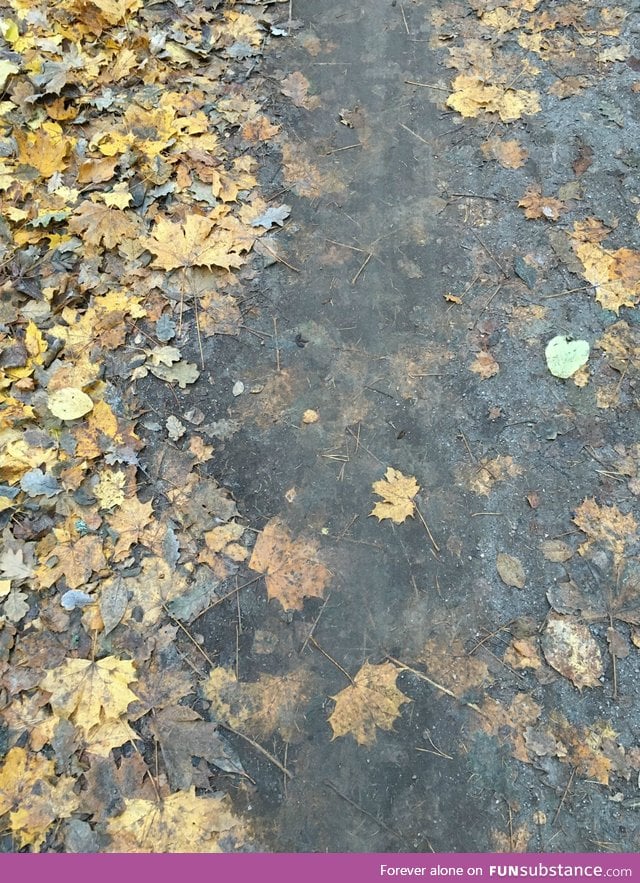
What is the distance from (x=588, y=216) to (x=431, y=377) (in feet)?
4.37

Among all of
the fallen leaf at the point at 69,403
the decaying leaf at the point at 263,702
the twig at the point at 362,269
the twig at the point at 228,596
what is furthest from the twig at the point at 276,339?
the decaying leaf at the point at 263,702

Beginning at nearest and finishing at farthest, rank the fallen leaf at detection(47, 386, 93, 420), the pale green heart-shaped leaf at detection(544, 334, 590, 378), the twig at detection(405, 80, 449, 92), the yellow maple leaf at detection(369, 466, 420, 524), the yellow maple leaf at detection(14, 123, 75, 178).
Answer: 1. the yellow maple leaf at detection(369, 466, 420, 524)
2. the fallen leaf at detection(47, 386, 93, 420)
3. the pale green heart-shaped leaf at detection(544, 334, 590, 378)
4. the yellow maple leaf at detection(14, 123, 75, 178)
5. the twig at detection(405, 80, 449, 92)

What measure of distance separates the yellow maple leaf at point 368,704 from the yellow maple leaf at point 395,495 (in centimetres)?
63

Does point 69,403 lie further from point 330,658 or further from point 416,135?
point 416,135

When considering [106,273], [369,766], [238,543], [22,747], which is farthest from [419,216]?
[22,747]

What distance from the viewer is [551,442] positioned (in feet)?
9.46

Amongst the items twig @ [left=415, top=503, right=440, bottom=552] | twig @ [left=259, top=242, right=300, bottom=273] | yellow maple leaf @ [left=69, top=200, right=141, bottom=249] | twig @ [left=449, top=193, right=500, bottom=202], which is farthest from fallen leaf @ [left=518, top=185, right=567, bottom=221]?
yellow maple leaf @ [left=69, top=200, right=141, bottom=249]

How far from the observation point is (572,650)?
2.46 m

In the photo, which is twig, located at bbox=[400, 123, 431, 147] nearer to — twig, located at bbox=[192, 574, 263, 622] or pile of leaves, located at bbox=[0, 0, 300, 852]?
pile of leaves, located at bbox=[0, 0, 300, 852]

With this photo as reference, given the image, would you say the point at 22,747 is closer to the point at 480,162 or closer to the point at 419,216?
the point at 419,216

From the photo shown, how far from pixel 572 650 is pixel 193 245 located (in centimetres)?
266

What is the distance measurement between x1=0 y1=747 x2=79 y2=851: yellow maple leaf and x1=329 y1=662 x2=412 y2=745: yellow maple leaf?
997 millimetres

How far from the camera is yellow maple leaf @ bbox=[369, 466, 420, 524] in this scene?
9.08ft

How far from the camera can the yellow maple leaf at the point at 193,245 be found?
3.33m
